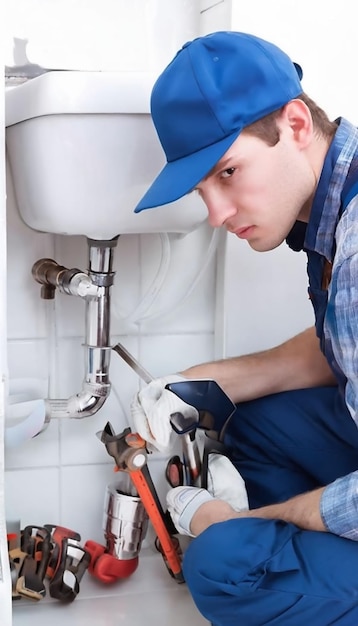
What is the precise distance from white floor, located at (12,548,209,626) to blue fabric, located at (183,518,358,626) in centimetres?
23

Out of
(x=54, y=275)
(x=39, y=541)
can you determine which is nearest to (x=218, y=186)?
(x=54, y=275)

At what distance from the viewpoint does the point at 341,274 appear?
1025 mm

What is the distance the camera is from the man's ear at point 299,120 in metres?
1.06

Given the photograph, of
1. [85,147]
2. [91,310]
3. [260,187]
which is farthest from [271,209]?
[91,310]

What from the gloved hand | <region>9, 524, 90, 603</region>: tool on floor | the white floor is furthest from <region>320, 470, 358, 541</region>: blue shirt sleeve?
<region>9, 524, 90, 603</region>: tool on floor

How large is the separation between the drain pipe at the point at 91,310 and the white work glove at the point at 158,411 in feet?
0.36

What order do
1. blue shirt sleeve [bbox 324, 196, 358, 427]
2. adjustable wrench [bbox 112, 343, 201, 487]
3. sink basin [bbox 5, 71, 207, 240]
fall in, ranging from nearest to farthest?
1. blue shirt sleeve [bbox 324, 196, 358, 427]
2. sink basin [bbox 5, 71, 207, 240]
3. adjustable wrench [bbox 112, 343, 201, 487]

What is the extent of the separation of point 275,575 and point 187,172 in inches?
20.9

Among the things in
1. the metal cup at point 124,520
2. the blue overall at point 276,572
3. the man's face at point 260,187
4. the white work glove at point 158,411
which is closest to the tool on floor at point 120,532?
the metal cup at point 124,520

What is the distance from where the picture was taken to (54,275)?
1.45 meters

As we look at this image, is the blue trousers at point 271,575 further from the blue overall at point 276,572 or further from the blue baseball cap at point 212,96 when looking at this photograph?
the blue baseball cap at point 212,96

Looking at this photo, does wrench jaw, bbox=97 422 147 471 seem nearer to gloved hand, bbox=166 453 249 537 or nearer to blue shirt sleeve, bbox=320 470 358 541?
gloved hand, bbox=166 453 249 537

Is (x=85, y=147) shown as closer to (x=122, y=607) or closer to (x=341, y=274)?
(x=341, y=274)

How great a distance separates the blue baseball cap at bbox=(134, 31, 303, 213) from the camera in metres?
1.03
